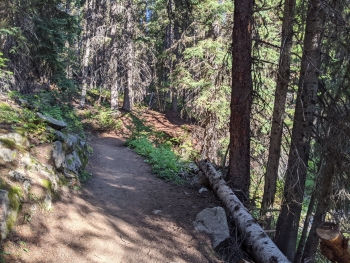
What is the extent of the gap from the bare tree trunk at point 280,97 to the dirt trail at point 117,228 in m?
Result: 1.33

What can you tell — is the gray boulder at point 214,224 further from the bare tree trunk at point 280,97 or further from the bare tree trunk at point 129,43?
the bare tree trunk at point 129,43

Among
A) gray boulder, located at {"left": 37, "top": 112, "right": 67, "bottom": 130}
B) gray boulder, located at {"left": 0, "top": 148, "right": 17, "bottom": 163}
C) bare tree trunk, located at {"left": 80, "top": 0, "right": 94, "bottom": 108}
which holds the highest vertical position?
bare tree trunk, located at {"left": 80, "top": 0, "right": 94, "bottom": 108}

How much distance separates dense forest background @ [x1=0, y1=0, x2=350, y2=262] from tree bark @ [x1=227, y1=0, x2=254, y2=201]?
0.02 meters

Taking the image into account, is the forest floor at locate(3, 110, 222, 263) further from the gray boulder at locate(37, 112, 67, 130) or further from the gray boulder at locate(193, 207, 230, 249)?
the gray boulder at locate(37, 112, 67, 130)

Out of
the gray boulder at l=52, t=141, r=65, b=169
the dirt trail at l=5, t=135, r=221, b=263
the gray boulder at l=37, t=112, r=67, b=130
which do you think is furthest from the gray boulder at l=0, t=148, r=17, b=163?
the gray boulder at l=37, t=112, r=67, b=130

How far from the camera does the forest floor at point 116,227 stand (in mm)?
3852

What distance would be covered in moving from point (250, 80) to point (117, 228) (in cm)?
406

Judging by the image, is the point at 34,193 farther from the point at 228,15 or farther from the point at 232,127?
the point at 228,15

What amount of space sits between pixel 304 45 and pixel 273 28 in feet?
16.7

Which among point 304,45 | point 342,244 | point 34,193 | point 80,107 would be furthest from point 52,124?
point 80,107

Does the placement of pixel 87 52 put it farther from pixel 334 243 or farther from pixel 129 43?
pixel 334 243

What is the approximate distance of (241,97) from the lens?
5.77 metres

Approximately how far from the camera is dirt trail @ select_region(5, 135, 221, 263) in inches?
153

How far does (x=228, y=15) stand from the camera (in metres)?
10.6
